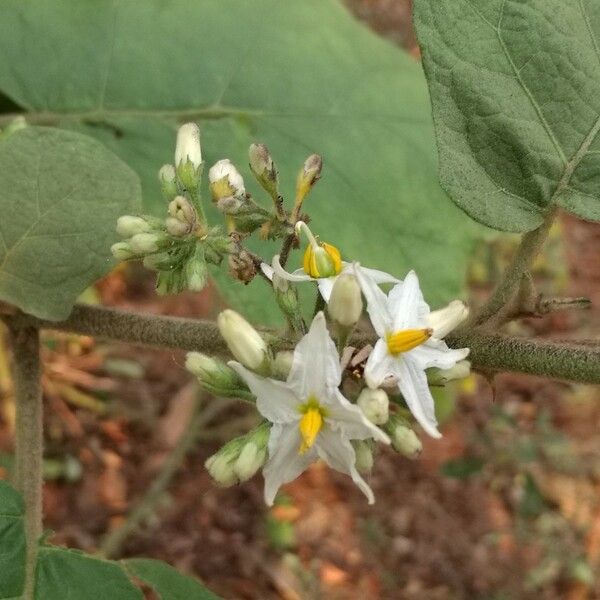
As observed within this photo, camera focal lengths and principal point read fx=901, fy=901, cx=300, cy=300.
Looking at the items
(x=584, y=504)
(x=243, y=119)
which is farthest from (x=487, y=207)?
(x=584, y=504)

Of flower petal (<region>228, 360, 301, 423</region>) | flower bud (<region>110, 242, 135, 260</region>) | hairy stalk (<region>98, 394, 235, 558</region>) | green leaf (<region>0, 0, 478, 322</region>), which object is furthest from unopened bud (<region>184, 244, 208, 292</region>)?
hairy stalk (<region>98, 394, 235, 558</region>)

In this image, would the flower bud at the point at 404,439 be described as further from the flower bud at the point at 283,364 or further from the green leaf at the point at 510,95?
the green leaf at the point at 510,95

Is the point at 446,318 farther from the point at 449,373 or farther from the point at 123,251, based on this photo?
the point at 123,251

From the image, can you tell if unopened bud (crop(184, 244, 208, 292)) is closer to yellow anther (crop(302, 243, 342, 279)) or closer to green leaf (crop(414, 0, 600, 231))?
yellow anther (crop(302, 243, 342, 279))

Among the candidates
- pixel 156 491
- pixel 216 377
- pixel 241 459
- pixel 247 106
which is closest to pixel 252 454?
pixel 241 459

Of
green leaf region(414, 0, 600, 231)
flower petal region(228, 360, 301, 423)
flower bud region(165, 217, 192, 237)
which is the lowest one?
flower petal region(228, 360, 301, 423)

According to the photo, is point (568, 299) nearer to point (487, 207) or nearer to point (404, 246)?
point (487, 207)
